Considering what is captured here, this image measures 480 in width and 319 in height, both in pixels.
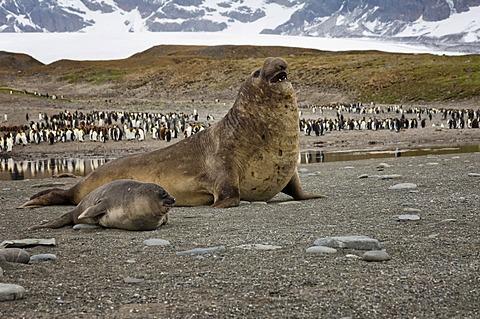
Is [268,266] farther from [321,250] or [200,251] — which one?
[200,251]

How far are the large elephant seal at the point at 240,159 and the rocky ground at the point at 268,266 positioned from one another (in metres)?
0.40

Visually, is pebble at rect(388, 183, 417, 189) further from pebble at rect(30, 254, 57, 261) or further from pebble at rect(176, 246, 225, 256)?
pebble at rect(30, 254, 57, 261)

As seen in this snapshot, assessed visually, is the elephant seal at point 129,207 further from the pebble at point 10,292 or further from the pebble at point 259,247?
the pebble at point 10,292

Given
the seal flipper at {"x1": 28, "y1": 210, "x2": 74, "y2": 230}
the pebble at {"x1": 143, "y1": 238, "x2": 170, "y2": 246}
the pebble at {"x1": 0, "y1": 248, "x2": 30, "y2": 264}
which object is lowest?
the seal flipper at {"x1": 28, "y1": 210, "x2": 74, "y2": 230}

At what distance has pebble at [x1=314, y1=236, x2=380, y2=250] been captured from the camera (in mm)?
5672

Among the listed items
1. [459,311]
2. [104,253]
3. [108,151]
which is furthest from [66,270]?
[108,151]

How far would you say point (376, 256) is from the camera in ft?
17.2

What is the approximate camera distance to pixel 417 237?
20.0 ft

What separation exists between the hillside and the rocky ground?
50887 mm

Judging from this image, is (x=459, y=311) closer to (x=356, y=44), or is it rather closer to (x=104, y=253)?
(x=104, y=253)

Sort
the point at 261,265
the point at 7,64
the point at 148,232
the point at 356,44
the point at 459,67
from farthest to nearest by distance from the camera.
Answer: the point at 356,44, the point at 7,64, the point at 459,67, the point at 148,232, the point at 261,265

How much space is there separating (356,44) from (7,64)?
256ft

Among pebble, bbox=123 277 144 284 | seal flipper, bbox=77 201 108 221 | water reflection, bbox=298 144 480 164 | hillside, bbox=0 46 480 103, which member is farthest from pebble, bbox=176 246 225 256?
hillside, bbox=0 46 480 103

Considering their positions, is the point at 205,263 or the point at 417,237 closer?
the point at 205,263
